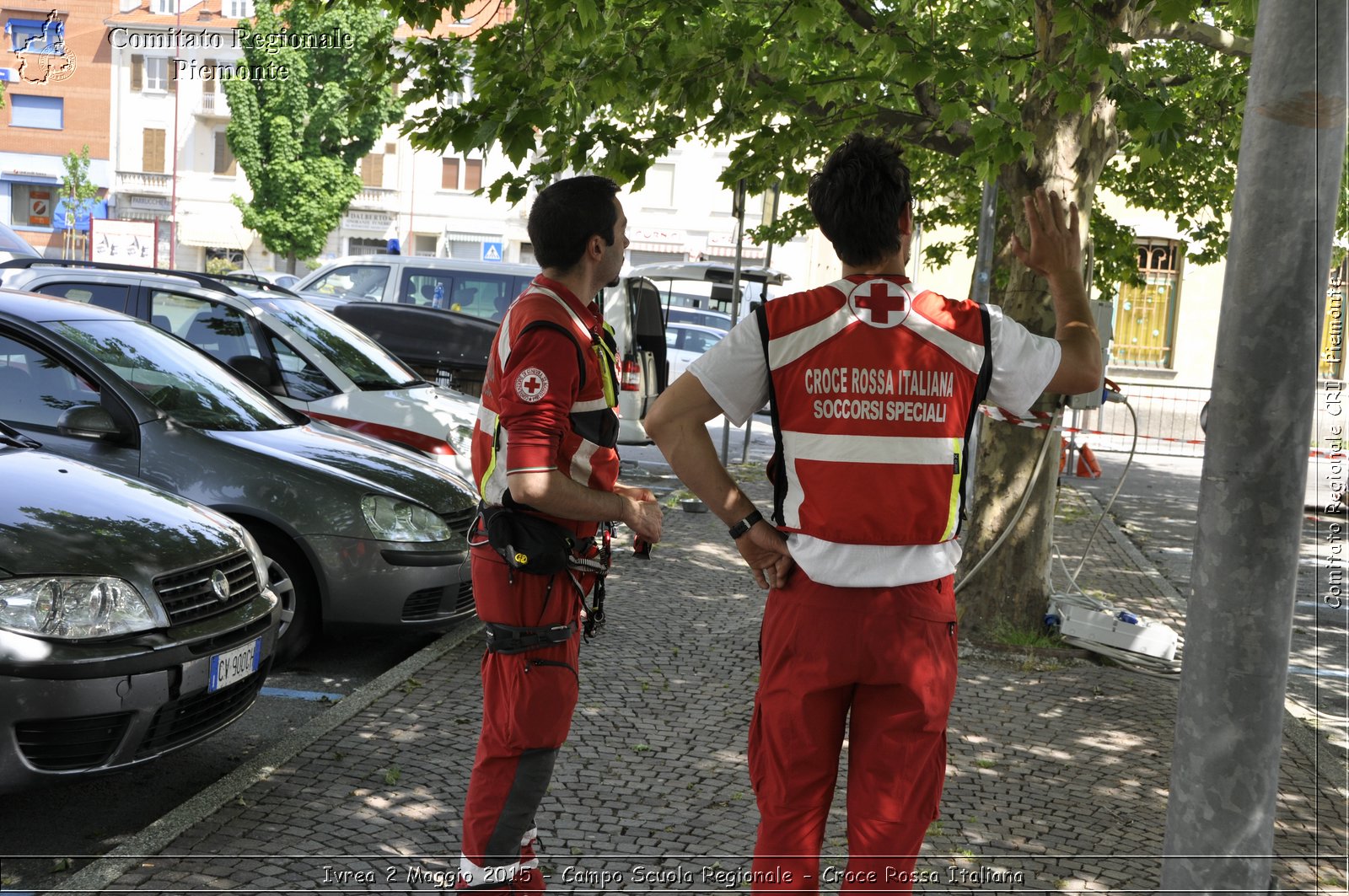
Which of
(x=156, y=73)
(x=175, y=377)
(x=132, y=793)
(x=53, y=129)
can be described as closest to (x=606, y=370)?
(x=132, y=793)

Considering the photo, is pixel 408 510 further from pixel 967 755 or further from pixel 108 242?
pixel 108 242

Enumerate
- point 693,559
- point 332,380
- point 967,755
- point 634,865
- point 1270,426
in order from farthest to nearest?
point 693,559 → point 332,380 → point 967,755 → point 634,865 → point 1270,426

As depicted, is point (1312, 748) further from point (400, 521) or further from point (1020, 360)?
point (400, 521)

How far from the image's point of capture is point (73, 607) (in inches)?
159

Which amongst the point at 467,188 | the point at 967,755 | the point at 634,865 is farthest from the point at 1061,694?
the point at 467,188

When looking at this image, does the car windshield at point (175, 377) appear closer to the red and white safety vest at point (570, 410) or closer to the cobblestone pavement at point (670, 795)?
the cobblestone pavement at point (670, 795)

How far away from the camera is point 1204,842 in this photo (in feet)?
9.52

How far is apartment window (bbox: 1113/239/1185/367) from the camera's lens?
32.0 m

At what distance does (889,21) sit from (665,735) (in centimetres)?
386

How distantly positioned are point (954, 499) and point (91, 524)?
3.00m

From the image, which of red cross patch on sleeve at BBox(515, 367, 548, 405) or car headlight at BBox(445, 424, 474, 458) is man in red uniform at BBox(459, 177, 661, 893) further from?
car headlight at BBox(445, 424, 474, 458)

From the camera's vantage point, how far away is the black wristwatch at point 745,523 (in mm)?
2971

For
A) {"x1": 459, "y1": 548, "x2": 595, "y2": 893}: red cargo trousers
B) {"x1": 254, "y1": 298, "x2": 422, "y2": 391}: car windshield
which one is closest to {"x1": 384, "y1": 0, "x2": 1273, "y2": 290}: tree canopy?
{"x1": 254, "y1": 298, "x2": 422, "y2": 391}: car windshield

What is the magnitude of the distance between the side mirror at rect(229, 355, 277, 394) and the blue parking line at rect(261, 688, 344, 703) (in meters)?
2.63
